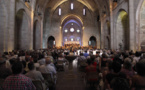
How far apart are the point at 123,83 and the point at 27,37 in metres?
19.0

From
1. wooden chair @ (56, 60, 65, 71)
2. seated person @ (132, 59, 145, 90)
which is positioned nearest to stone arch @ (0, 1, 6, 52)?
wooden chair @ (56, 60, 65, 71)

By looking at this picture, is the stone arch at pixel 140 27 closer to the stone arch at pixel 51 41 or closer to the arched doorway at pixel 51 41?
the arched doorway at pixel 51 41

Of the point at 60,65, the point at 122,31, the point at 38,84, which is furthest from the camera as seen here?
the point at 122,31

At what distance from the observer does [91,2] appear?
33.1m

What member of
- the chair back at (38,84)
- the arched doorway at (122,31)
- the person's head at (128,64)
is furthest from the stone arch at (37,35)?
the person's head at (128,64)

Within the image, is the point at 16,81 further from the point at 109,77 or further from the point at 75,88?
the point at 75,88

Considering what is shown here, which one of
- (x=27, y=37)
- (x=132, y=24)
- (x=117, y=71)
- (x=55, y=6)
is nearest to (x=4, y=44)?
(x=27, y=37)

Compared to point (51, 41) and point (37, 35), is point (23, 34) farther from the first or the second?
point (51, 41)

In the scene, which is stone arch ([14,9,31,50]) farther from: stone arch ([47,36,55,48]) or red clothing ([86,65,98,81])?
stone arch ([47,36,55,48])

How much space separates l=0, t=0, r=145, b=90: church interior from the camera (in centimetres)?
317

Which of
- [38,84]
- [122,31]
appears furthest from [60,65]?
[122,31]

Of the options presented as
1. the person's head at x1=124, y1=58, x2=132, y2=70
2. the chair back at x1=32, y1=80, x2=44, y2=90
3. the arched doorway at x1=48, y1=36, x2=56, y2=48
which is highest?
the arched doorway at x1=48, y1=36, x2=56, y2=48

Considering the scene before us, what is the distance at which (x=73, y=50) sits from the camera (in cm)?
2139

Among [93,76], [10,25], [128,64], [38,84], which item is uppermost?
[10,25]
